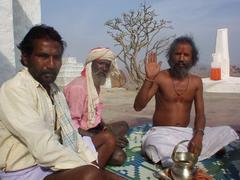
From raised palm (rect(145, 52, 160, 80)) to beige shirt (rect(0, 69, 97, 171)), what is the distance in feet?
5.41

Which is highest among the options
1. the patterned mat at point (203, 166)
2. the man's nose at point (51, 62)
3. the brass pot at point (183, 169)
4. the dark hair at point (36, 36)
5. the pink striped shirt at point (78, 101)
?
the dark hair at point (36, 36)

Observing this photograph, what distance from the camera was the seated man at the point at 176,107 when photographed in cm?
405

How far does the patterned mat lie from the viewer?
12.7ft

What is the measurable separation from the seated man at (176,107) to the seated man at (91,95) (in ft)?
1.33

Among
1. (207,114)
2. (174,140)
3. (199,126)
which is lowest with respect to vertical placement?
(207,114)

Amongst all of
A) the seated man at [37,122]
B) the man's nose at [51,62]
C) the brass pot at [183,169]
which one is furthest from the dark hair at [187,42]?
the man's nose at [51,62]

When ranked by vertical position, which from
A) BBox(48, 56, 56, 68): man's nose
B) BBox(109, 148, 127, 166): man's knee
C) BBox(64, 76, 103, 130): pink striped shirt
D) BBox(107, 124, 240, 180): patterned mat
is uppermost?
BBox(48, 56, 56, 68): man's nose

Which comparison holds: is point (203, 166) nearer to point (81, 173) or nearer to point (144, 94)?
point (144, 94)

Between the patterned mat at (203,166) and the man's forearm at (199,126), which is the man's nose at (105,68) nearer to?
the patterned mat at (203,166)

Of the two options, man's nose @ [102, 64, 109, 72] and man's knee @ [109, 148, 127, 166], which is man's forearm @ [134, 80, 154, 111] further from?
man's knee @ [109, 148, 127, 166]

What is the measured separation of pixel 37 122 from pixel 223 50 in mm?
17018

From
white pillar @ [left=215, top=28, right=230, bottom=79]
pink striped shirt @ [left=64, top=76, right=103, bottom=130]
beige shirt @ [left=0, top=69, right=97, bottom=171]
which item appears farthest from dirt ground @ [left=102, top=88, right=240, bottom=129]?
white pillar @ [left=215, top=28, right=230, bottom=79]

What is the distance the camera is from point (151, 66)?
403 centimetres

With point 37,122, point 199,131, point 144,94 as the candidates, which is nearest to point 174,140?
point 199,131
